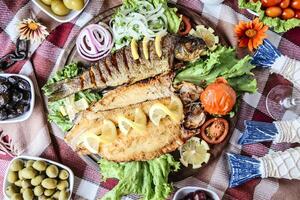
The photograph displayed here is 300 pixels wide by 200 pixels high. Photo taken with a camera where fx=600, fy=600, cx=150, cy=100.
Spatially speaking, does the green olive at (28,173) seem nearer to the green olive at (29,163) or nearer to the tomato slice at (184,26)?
the green olive at (29,163)

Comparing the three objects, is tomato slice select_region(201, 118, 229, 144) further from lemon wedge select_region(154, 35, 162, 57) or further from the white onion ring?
the white onion ring

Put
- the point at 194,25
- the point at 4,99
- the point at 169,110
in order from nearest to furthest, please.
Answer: the point at 169,110, the point at 4,99, the point at 194,25

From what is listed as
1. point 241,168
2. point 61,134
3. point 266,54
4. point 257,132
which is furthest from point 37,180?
point 266,54

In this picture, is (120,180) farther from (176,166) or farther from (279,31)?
(279,31)

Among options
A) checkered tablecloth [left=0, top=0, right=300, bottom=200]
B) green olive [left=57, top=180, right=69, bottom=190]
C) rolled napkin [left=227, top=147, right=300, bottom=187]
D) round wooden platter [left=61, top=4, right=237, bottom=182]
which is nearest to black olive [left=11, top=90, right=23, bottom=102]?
checkered tablecloth [left=0, top=0, right=300, bottom=200]

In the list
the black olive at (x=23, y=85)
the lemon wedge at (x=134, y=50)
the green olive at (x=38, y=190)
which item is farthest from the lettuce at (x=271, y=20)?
the green olive at (x=38, y=190)

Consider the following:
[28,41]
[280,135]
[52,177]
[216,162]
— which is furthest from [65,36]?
[280,135]

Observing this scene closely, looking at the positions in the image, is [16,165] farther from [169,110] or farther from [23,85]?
[169,110]
